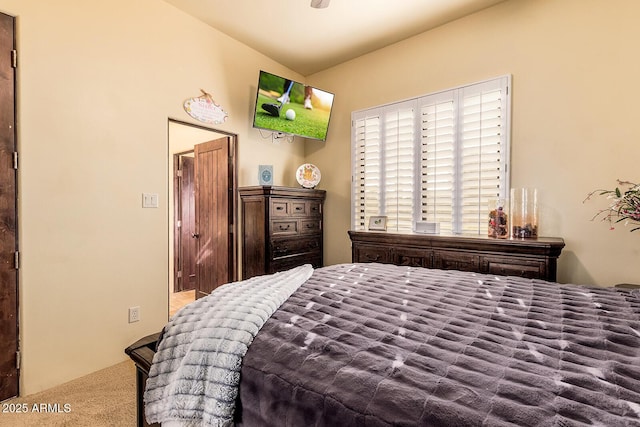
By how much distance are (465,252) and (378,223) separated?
1028 millimetres

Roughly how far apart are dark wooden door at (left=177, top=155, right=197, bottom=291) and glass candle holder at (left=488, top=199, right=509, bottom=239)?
377 cm

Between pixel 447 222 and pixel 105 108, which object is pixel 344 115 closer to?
pixel 447 222

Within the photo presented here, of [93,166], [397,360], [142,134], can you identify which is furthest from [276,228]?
[397,360]

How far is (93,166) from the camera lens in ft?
8.11

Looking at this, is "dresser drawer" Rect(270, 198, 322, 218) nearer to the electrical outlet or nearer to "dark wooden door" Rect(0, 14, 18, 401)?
the electrical outlet

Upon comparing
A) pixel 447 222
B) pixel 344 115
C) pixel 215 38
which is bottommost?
pixel 447 222

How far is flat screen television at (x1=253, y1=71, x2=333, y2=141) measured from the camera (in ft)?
10.9

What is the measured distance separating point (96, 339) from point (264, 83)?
271 centimetres

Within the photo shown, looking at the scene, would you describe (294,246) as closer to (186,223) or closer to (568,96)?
(186,223)

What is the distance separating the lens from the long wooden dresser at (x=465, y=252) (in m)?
2.28

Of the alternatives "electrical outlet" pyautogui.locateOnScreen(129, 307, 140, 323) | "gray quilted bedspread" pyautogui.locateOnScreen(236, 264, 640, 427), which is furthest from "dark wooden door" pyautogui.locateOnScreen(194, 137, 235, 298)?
"gray quilted bedspread" pyautogui.locateOnScreen(236, 264, 640, 427)

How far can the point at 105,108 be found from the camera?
8.31 feet

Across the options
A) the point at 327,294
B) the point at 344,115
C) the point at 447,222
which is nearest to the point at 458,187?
the point at 447,222

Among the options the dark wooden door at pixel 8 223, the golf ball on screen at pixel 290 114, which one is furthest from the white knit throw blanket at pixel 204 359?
the golf ball on screen at pixel 290 114
